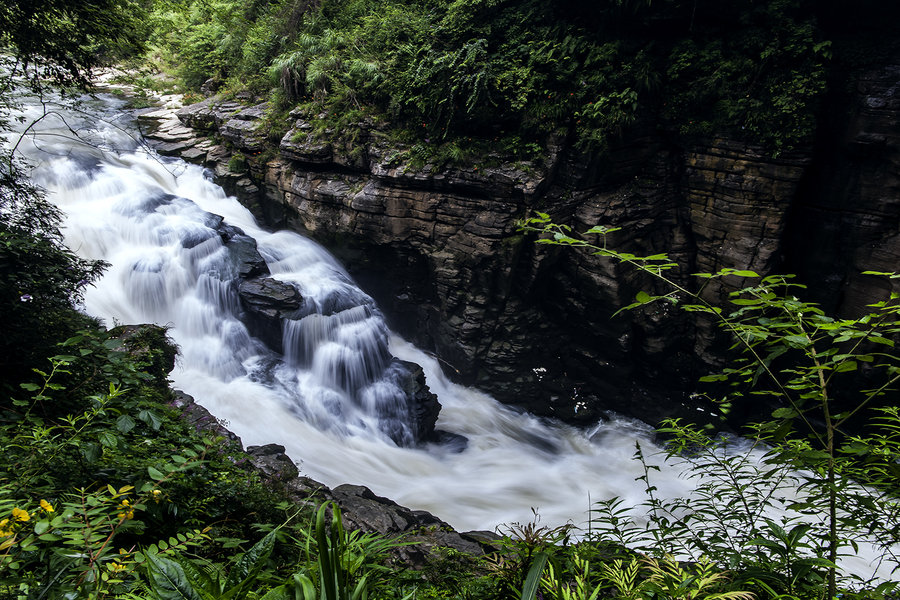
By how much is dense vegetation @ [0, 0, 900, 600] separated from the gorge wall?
2.20 feet

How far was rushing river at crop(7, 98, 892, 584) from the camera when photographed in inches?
311

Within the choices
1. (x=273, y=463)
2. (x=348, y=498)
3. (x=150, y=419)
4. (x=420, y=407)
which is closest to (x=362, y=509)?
(x=348, y=498)

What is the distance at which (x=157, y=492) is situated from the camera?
1926 mm

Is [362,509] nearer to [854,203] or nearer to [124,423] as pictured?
[124,423]

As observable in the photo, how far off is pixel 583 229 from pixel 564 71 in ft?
10.7

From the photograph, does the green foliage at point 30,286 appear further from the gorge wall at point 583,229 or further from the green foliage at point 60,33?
the gorge wall at point 583,229

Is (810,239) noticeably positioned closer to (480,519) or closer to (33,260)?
(480,519)

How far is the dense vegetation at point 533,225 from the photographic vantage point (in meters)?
1.52

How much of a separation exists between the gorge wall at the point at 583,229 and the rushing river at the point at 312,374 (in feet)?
2.90

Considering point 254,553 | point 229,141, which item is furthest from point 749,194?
point 229,141

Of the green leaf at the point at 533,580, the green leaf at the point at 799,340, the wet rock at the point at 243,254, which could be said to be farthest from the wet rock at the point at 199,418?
the green leaf at the point at 799,340

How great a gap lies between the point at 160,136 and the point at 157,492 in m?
14.3

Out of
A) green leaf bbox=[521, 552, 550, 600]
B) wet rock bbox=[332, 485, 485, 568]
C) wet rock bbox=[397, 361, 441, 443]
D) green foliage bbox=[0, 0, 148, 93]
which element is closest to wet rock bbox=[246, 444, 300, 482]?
wet rock bbox=[332, 485, 485, 568]

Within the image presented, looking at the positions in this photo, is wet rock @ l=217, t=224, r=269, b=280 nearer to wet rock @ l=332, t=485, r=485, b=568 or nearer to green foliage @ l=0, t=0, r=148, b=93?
green foliage @ l=0, t=0, r=148, b=93
